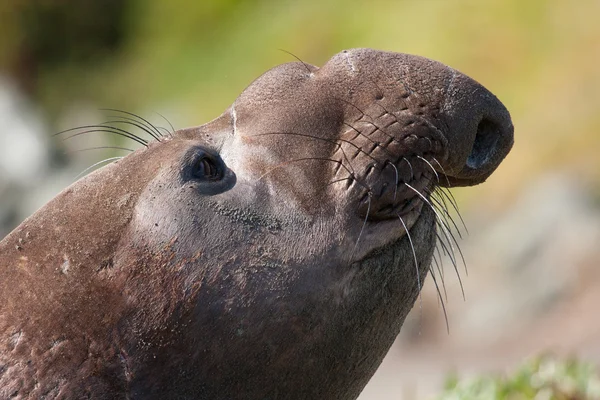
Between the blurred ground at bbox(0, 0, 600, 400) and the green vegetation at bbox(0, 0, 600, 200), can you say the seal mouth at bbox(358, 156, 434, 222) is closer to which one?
the blurred ground at bbox(0, 0, 600, 400)

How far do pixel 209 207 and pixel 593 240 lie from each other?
10.6 metres

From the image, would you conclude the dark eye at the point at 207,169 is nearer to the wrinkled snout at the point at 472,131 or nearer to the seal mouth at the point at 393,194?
the seal mouth at the point at 393,194

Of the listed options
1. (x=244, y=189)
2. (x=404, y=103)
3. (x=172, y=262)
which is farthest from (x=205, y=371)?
(x=404, y=103)

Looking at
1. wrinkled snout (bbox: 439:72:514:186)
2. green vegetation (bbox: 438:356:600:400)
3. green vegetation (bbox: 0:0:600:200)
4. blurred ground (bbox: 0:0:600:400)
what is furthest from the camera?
green vegetation (bbox: 0:0:600:200)

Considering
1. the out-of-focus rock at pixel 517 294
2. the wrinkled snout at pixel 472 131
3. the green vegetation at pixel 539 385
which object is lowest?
the green vegetation at pixel 539 385

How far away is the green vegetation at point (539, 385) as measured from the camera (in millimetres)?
5492

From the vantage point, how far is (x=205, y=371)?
12.2 ft

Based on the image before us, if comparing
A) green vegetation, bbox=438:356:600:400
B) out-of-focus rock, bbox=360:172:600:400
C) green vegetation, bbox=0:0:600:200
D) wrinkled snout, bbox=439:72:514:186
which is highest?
green vegetation, bbox=0:0:600:200

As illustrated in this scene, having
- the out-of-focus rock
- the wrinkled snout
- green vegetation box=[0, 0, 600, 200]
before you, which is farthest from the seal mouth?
green vegetation box=[0, 0, 600, 200]

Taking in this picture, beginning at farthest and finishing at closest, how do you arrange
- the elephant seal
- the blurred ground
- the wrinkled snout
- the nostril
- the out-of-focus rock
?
the blurred ground
the out-of-focus rock
the nostril
the wrinkled snout
the elephant seal

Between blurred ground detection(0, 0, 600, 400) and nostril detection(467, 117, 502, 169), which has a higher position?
blurred ground detection(0, 0, 600, 400)

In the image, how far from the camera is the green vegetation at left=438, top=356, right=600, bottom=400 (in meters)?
5.49

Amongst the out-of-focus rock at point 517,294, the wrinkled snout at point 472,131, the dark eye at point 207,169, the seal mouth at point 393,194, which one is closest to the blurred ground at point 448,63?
the out-of-focus rock at point 517,294

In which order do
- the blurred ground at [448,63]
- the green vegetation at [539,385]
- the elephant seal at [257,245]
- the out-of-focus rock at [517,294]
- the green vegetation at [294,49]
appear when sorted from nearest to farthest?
the elephant seal at [257,245], the green vegetation at [539,385], the out-of-focus rock at [517,294], the blurred ground at [448,63], the green vegetation at [294,49]
